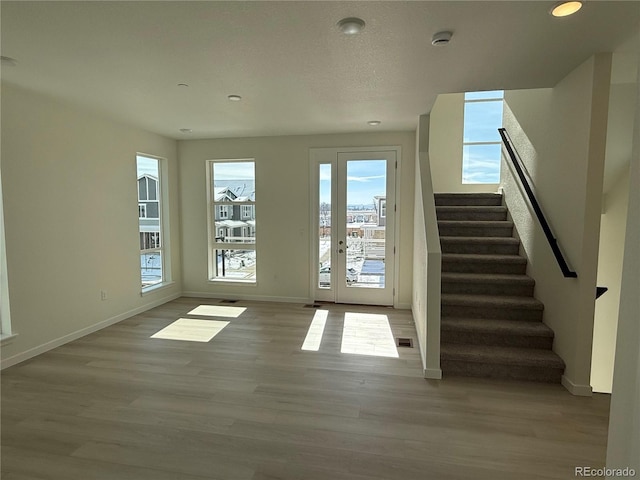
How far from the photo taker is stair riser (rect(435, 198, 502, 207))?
4.76 metres

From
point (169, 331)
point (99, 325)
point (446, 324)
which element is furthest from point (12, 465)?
point (446, 324)

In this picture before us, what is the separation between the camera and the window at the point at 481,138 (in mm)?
5398

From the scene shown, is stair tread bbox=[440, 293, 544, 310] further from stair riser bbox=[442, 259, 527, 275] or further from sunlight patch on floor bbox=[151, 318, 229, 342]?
sunlight patch on floor bbox=[151, 318, 229, 342]

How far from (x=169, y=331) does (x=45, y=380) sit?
1291 millimetres

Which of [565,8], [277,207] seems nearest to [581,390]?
[565,8]

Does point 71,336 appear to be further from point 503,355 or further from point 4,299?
point 503,355

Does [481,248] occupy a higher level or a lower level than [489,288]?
higher

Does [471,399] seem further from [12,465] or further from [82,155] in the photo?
[82,155]

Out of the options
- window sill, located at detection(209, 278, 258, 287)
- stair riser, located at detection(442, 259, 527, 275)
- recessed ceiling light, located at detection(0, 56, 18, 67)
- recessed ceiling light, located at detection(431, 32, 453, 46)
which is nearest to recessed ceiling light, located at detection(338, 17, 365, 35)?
recessed ceiling light, located at detection(431, 32, 453, 46)

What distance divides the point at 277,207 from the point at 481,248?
2.98 metres

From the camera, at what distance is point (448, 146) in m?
5.52

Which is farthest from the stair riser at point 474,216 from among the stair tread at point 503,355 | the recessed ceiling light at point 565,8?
the recessed ceiling light at point 565,8

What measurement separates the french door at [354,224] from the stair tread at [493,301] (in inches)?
61.9

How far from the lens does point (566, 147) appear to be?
9.43ft
